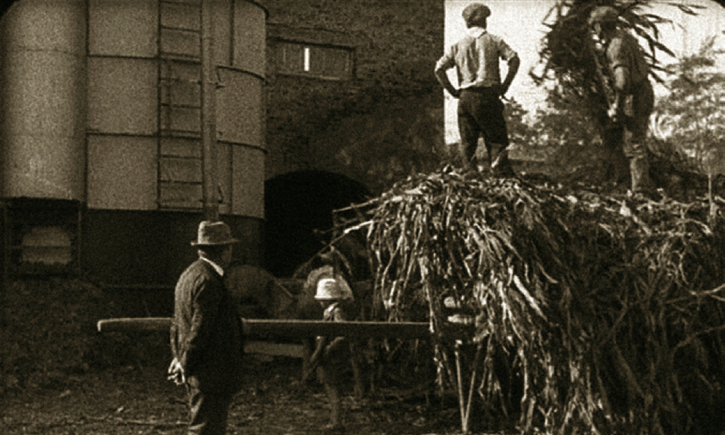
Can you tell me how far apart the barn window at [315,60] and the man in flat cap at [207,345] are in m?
13.6

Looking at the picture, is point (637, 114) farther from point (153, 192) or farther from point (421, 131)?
point (421, 131)

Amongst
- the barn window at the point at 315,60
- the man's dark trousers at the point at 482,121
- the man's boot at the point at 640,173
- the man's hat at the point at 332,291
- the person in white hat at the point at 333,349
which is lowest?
the person in white hat at the point at 333,349

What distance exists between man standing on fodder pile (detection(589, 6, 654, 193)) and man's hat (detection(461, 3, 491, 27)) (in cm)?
105

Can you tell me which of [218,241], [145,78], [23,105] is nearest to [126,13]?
[145,78]

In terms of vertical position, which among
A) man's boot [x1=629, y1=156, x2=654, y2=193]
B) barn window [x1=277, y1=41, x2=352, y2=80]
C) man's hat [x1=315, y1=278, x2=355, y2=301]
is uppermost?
barn window [x1=277, y1=41, x2=352, y2=80]

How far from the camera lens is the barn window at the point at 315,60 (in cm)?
1989

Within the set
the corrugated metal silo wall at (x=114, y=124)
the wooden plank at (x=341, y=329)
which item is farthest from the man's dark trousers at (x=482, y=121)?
the corrugated metal silo wall at (x=114, y=124)

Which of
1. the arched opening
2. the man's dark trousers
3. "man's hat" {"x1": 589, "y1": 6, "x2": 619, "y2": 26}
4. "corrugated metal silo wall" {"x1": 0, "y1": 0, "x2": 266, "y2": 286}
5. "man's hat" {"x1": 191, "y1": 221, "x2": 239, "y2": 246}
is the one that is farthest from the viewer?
the arched opening

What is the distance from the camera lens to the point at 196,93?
15742mm

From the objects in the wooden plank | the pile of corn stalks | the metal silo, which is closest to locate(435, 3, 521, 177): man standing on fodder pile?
the pile of corn stalks

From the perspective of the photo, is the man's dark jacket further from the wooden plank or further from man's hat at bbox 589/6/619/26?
man's hat at bbox 589/6/619/26

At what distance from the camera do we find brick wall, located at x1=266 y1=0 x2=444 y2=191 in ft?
63.8

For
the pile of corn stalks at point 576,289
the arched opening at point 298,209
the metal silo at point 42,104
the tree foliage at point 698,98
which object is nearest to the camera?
the pile of corn stalks at point 576,289

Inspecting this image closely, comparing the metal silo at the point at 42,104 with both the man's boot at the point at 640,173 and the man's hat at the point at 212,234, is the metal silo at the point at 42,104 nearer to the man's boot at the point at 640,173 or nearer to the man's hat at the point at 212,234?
the man's boot at the point at 640,173
